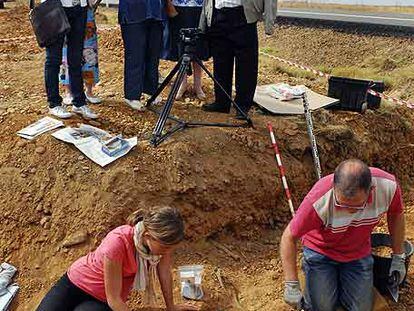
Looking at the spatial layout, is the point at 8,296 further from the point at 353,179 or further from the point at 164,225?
the point at 353,179

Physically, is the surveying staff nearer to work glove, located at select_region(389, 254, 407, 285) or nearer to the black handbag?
work glove, located at select_region(389, 254, 407, 285)

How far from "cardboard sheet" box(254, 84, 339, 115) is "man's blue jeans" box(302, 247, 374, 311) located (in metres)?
2.21

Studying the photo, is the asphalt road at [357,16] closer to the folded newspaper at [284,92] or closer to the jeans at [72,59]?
the folded newspaper at [284,92]

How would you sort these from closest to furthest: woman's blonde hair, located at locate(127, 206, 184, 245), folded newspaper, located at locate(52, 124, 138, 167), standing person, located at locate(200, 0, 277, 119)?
woman's blonde hair, located at locate(127, 206, 184, 245), folded newspaper, located at locate(52, 124, 138, 167), standing person, located at locate(200, 0, 277, 119)

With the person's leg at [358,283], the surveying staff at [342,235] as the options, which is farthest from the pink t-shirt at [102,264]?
the person's leg at [358,283]

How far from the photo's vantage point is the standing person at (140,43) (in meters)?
4.89

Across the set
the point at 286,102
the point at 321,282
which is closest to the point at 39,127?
the point at 286,102

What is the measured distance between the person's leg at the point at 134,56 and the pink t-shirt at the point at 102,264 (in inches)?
81.8

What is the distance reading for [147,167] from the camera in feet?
14.9

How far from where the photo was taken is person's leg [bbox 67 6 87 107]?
4684mm

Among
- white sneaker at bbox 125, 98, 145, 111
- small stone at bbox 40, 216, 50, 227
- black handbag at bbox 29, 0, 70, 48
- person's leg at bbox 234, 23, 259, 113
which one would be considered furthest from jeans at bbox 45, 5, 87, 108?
person's leg at bbox 234, 23, 259, 113

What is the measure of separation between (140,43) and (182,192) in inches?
54.2

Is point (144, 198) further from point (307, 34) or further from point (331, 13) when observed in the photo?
point (331, 13)

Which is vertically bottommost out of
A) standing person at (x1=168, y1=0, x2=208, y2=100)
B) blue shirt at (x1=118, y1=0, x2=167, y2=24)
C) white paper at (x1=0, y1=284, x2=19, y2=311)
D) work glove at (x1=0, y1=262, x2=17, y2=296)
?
white paper at (x1=0, y1=284, x2=19, y2=311)
